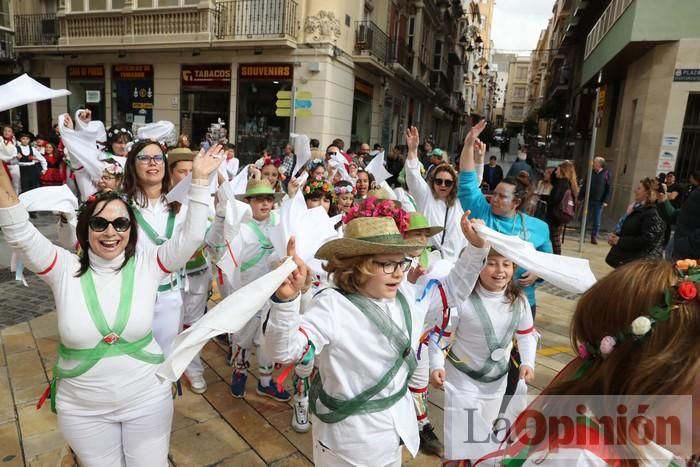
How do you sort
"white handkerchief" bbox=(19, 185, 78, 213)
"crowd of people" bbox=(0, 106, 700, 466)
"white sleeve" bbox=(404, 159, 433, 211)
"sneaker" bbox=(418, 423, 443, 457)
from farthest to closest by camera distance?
"white sleeve" bbox=(404, 159, 433, 211), "sneaker" bbox=(418, 423, 443, 457), "white handkerchief" bbox=(19, 185, 78, 213), "crowd of people" bbox=(0, 106, 700, 466)

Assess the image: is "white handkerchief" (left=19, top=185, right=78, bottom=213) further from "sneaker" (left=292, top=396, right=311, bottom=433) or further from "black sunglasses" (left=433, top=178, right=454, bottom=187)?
"black sunglasses" (left=433, top=178, right=454, bottom=187)

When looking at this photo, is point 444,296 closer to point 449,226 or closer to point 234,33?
point 449,226

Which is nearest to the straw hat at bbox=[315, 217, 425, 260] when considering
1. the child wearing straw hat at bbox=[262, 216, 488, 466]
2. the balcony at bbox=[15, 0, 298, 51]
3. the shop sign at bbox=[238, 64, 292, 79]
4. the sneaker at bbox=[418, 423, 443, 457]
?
the child wearing straw hat at bbox=[262, 216, 488, 466]

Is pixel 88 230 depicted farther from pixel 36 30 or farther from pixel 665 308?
pixel 36 30

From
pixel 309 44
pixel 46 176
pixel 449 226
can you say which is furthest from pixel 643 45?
pixel 46 176

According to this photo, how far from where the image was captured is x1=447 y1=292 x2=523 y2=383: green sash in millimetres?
2623

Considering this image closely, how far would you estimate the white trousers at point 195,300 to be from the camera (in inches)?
146

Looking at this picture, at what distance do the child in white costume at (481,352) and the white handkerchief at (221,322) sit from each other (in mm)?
1384

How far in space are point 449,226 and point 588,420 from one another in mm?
3332

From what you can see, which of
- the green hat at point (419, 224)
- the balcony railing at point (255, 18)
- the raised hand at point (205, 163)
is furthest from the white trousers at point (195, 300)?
the balcony railing at point (255, 18)

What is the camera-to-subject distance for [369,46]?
16938 mm

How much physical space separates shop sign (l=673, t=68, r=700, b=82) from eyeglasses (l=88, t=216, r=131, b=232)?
14273 mm

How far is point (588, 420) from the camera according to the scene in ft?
3.80

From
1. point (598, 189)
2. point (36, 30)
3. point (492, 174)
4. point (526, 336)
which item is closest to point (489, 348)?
point (526, 336)
